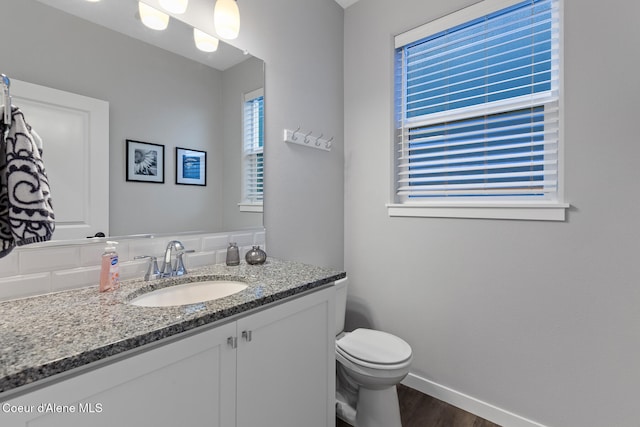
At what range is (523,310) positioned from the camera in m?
1.58

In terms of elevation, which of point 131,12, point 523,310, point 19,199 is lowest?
point 523,310

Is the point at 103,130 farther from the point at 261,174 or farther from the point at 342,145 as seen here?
the point at 342,145

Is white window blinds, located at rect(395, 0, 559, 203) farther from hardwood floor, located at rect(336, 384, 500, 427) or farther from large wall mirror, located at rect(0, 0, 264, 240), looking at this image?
hardwood floor, located at rect(336, 384, 500, 427)

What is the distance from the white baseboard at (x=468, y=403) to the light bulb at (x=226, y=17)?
226cm

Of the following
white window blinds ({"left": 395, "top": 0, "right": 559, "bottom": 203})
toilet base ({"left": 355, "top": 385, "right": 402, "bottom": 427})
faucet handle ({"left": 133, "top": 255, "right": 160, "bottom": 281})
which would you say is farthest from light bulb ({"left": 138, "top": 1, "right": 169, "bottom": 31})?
toilet base ({"left": 355, "top": 385, "right": 402, "bottom": 427})

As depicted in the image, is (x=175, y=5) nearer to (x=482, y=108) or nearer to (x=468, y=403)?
(x=482, y=108)

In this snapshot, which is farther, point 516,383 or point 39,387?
point 516,383

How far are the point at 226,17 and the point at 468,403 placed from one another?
242 centimetres

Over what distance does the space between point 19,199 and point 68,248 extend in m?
0.46

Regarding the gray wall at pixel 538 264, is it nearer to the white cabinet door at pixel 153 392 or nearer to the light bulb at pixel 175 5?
the light bulb at pixel 175 5

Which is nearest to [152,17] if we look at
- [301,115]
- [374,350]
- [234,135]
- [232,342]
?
[234,135]

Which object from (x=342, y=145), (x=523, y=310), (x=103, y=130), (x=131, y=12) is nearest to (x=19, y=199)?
(x=103, y=130)

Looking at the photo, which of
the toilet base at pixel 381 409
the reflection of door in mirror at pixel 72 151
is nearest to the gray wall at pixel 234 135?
the reflection of door in mirror at pixel 72 151

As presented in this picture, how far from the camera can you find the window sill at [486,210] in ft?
4.82
